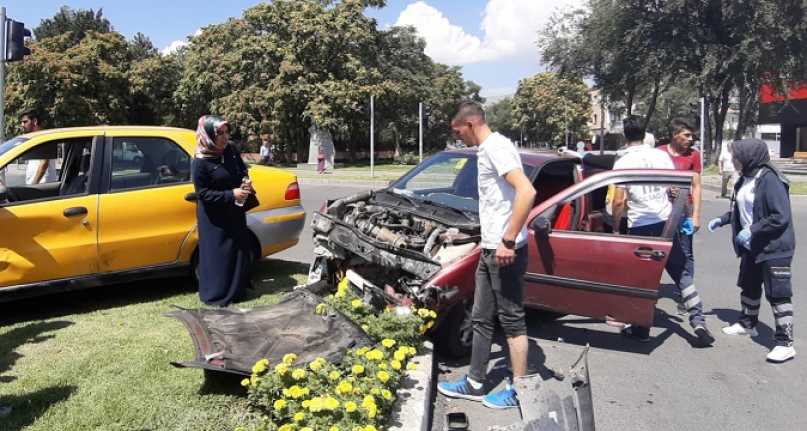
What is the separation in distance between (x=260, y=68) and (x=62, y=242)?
108 ft

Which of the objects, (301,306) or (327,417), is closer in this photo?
(327,417)

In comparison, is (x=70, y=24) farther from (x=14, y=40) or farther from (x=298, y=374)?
(x=298, y=374)

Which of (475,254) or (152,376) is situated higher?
(475,254)

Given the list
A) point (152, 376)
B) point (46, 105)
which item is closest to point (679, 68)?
point (152, 376)

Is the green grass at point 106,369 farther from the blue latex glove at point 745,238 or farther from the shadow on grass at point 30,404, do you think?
the blue latex glove at point 745,238

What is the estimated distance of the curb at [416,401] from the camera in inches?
132

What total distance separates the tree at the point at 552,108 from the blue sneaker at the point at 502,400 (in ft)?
225

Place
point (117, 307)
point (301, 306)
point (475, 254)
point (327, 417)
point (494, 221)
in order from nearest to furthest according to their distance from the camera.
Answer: point (327, 417)
point (494, 221)
point (475, 254)
point (301, 306)
point (117, 307)

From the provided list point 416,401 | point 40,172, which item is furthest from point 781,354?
point 40,172

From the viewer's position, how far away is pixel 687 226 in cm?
523

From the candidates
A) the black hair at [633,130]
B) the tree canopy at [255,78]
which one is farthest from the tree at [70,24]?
the black hair at [633,130]

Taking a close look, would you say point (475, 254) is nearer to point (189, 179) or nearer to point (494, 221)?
point (494, 221)

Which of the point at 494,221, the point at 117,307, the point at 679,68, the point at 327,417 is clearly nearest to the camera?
the point at 327,417

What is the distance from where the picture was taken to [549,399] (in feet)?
11.0
